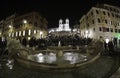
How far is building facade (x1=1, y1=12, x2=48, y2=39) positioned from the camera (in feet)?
148

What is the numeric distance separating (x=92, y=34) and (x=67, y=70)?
101 feet

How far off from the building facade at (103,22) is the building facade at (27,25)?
1534 centimetres

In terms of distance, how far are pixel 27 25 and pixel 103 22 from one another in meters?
22.9

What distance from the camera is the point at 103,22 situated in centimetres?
3925

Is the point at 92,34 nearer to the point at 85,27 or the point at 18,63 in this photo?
the point at 85,27

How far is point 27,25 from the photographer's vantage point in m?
45.3

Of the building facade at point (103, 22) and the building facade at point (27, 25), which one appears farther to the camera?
the building facade at point (27, 25)

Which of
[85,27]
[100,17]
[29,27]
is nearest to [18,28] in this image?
[29,27]

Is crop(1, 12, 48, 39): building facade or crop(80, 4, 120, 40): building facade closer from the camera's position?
crop(80, 4, 120, 40): building facade

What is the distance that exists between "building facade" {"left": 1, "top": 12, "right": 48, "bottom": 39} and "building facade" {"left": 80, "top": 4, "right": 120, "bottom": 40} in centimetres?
1534

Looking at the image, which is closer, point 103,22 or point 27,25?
point 103,22

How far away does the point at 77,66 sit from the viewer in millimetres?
10992

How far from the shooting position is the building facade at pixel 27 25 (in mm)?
45031

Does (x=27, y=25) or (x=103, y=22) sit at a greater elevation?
(x=27, y=25)
